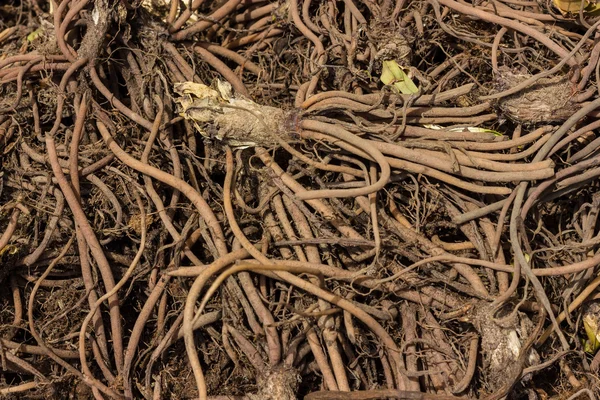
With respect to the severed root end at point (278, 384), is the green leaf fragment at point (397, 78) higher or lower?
higher

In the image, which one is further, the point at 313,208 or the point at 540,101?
the point at 313,208

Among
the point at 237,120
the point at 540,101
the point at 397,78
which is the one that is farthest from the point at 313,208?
the point at 540,101

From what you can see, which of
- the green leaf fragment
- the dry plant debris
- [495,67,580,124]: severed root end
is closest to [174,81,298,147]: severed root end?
the dry plant debris

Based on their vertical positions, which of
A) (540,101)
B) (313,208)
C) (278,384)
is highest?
(540,101)

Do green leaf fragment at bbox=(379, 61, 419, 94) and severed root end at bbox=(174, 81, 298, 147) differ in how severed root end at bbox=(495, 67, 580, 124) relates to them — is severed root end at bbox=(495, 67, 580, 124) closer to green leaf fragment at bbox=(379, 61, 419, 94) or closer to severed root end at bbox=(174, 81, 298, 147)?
green leaf fragment at bbox=(379, 61, 419, 94)

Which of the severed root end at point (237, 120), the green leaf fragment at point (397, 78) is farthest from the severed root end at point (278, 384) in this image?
the green leaf fragment at point (397, 78)

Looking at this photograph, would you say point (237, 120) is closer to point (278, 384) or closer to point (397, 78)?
point (397, 78)

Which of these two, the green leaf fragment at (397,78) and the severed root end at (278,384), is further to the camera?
the green leaf fragment at (397,78)

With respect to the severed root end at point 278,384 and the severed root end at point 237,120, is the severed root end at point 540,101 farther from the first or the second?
the severed root end at point 278,384
